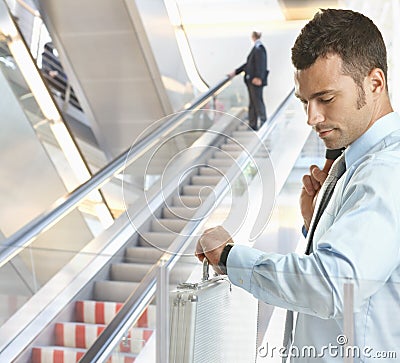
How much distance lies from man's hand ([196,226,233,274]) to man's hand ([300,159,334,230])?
44 cm

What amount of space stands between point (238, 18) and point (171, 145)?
12126mm

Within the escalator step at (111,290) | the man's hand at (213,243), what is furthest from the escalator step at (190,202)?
the escalator step at (111,290)

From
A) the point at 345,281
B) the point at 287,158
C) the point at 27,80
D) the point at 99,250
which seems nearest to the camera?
the point at 345,281

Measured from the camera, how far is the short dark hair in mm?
1323

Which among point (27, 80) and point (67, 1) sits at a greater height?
point (67, 1)

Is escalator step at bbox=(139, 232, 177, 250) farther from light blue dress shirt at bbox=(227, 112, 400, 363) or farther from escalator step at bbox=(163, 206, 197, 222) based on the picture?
light blue dress shirt at bbox=(227, 112, 400, 363)

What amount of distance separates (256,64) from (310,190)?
7.82 metres

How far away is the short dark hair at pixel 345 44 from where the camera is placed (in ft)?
4.34

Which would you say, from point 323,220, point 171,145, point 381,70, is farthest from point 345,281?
point 171,145

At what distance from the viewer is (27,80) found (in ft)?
26.4

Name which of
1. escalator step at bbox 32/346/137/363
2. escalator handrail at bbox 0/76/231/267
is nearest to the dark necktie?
escalator step at bbox 32/346/137/363

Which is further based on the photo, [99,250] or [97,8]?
[97,8]

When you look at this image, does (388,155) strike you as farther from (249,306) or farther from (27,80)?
(27,80)

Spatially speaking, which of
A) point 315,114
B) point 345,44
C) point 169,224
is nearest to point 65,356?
A: point 169,224
